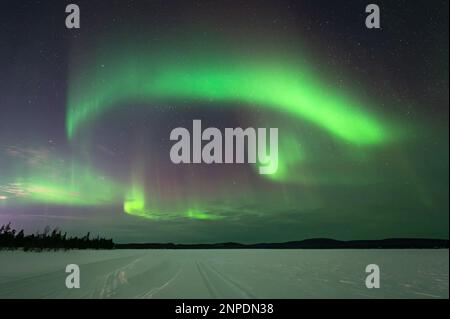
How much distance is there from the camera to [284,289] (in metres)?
21.3

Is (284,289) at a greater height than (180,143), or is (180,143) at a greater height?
(180,143)

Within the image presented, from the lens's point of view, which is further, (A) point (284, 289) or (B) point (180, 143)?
(A) point (284, 289)

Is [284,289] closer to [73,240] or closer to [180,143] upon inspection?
[180,143]
